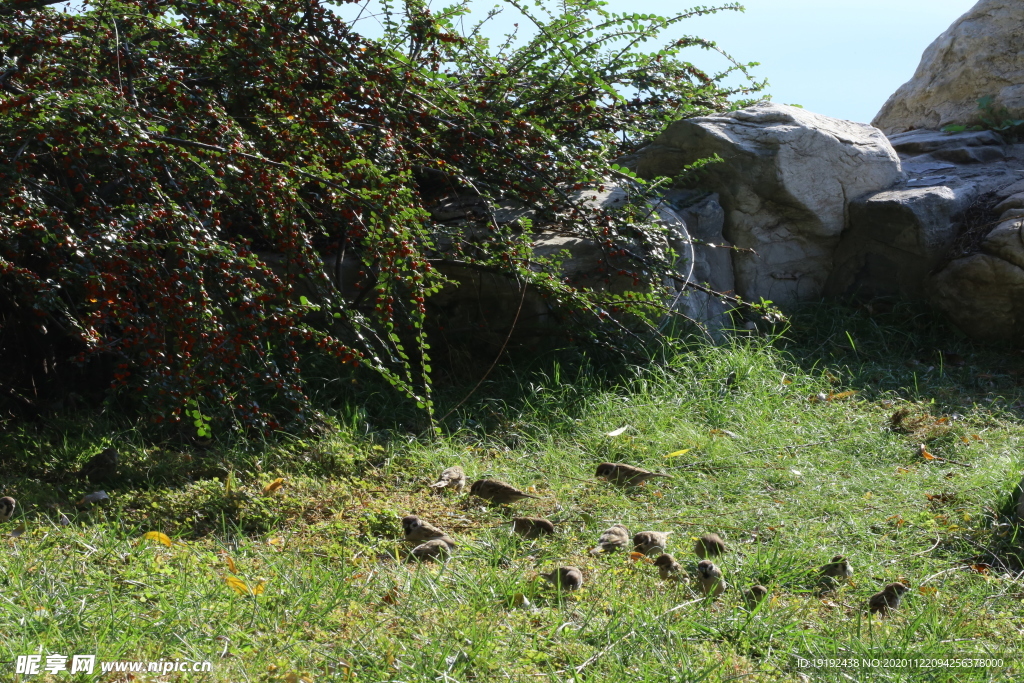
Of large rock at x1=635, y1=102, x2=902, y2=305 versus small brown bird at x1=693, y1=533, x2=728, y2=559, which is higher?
large rock at x1=635, y1=102, x2=902, y2=305

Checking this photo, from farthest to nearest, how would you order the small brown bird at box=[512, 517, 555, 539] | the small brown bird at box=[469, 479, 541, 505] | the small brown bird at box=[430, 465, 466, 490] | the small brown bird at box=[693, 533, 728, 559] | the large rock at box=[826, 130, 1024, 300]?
the large rock at box=[826, 130, 1024, 300], the small brown bird at box=[430, 465, 466, 490], the small brown bird at box=[469, 479, 541, 505], the small brown bird at box=[512, 517, 555, 539], the small brown bird at box=[693, 533, 728, 559]

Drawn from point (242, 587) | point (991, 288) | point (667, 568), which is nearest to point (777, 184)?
point (991, 288)

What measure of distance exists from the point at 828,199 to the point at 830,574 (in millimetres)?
3991

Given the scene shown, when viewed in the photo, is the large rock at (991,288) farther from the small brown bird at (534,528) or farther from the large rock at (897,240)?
the small brown bird at (534,528)

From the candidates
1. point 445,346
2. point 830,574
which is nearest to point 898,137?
point 445,346

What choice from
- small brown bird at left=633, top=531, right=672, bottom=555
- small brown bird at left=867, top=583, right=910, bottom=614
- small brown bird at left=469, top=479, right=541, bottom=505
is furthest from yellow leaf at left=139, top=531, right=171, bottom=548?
small brown bird at left=867, top=583, right=910, bottom=614

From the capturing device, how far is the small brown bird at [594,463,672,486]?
367 cm

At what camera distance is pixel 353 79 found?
4.22m

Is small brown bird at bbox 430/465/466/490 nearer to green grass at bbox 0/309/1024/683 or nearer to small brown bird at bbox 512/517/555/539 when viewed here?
green grass at bbox 0/309/1024/683

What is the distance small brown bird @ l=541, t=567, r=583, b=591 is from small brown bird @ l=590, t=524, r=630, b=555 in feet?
0.95

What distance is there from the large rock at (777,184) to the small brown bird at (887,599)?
3651 mm

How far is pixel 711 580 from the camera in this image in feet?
8.82

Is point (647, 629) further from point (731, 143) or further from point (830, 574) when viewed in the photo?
point (731, 143)

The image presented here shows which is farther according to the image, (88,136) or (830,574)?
(88,136)
